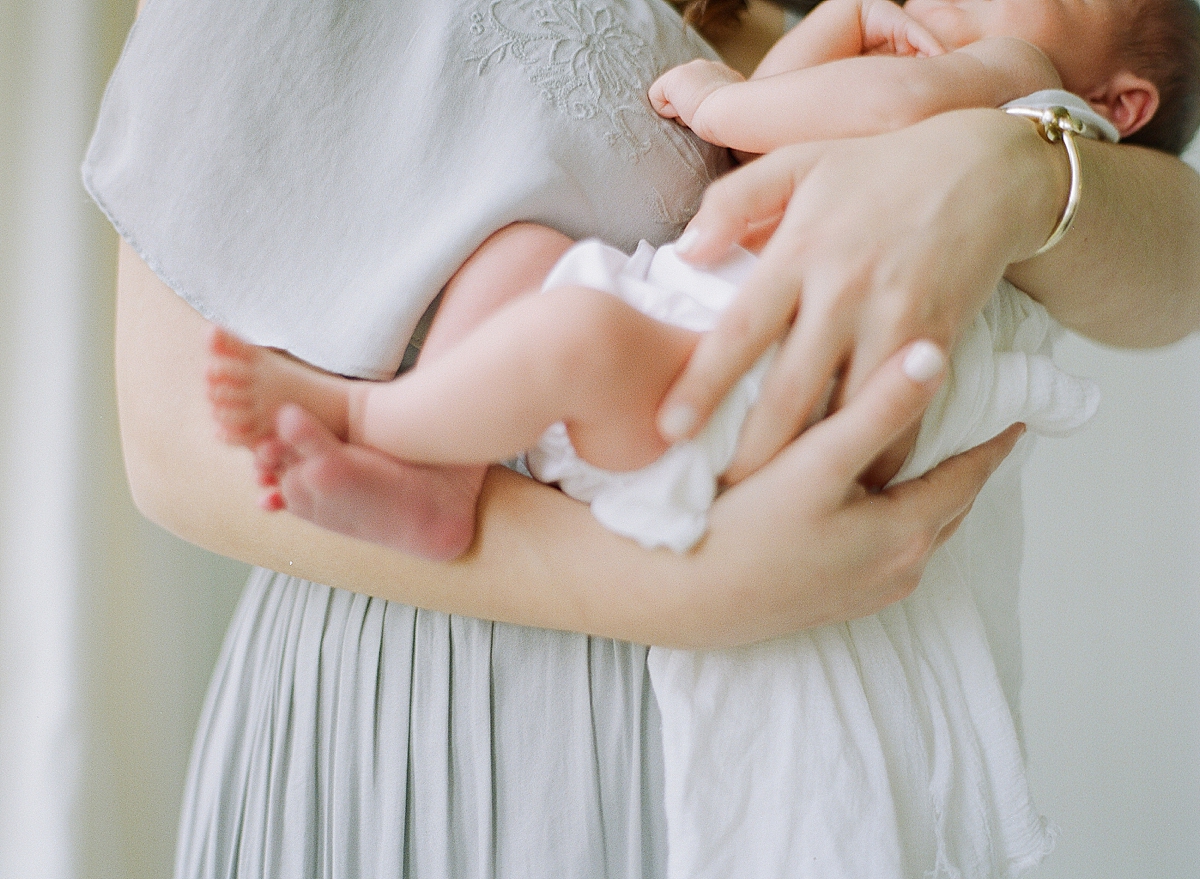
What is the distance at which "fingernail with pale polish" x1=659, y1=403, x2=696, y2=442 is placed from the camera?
18.0 inches

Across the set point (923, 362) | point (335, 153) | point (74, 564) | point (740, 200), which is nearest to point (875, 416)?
point (923, 362)

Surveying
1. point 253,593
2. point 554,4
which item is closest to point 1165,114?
point 554,4

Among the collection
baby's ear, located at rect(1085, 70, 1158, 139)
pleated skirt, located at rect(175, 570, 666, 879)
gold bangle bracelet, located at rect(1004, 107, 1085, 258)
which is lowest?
pleated skirt, located at rect(175, 570, 666, 879)

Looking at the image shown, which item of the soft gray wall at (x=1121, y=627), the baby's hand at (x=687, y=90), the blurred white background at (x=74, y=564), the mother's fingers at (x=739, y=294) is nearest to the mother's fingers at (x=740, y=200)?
the mother's fingers at (x=739, y=294)

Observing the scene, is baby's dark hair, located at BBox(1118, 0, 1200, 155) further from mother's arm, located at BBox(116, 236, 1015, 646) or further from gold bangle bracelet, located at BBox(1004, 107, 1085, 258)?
mother's arm, located at BBox(116, 236, 1015, 646)

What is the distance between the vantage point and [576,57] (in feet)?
1.91

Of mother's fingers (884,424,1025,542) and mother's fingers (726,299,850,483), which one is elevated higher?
mother's fingers (726,299,850,483)

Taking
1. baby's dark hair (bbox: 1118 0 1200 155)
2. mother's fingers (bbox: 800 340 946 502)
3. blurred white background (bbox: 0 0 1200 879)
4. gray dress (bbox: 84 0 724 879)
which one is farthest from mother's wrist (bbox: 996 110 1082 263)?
blurred white background (bbox: 0 0 1200 879)

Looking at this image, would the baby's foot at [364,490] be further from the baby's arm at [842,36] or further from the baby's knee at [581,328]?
the baby's arm at [842,36]

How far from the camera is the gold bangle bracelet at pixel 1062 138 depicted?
564mm

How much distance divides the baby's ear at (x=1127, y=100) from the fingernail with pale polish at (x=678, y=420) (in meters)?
0.62

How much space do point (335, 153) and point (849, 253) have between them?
0.34m

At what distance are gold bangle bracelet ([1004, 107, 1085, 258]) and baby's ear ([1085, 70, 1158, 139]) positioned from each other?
0.91 ft

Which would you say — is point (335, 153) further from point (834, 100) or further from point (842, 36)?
point (842, 36)
